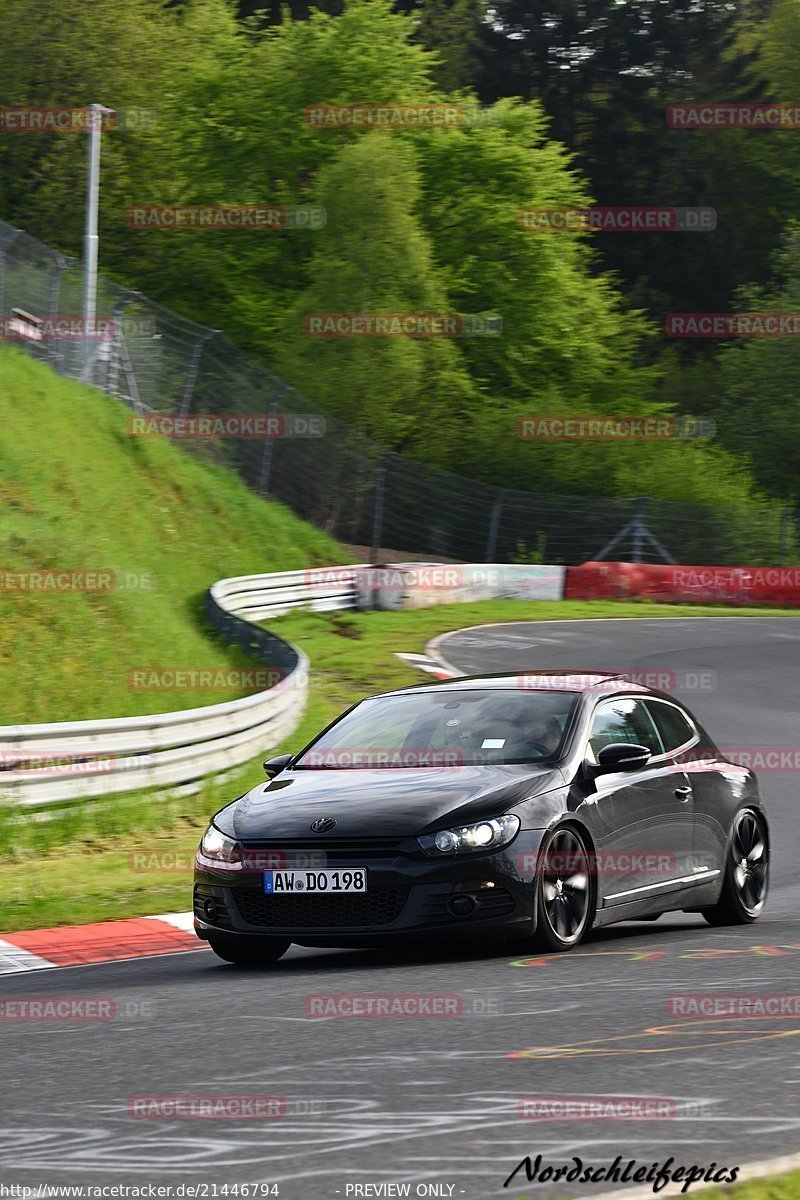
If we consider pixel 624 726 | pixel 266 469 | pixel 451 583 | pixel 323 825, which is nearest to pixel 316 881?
pixel 323 825

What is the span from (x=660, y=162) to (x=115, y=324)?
3627cm

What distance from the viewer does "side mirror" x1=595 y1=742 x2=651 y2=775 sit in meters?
8.88

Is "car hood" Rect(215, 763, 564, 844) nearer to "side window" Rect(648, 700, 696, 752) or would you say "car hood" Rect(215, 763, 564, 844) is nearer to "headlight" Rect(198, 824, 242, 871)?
"headlight" Rect(198, 824, 242, 871)

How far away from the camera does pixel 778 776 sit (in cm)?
1719

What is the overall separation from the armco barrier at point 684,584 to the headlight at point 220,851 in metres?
25.3

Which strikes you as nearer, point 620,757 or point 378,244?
point 620,757

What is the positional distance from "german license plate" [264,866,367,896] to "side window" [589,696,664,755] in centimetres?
165

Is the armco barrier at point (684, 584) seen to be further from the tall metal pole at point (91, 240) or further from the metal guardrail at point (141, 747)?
the metal guardrail at point (141, 747)

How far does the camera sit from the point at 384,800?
27.2 ft

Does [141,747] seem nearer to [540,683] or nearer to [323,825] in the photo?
[540,683]

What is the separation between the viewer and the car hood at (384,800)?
26.6 ft

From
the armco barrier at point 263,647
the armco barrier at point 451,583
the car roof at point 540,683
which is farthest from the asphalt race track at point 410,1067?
the armco barrier at point 451,583

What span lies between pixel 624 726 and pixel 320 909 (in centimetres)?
222

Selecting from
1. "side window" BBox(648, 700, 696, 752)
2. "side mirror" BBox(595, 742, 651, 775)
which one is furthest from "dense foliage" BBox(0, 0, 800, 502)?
"side mirror" BBox(595, 742, 651, 775)
